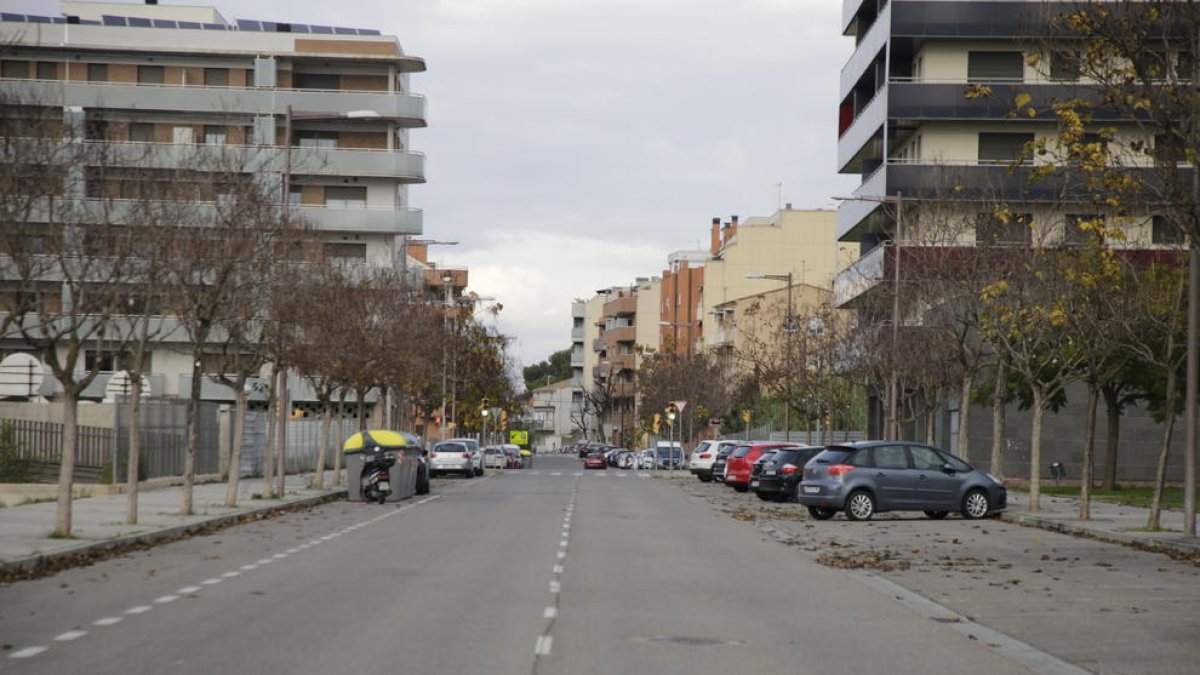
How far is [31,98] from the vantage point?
27.6 meters

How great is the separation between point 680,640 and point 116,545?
12.9 metres

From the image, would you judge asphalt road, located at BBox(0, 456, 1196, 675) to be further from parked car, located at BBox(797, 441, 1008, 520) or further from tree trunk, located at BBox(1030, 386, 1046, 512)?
tree trunk, located at BBox(1030, 386, 1046, 512)

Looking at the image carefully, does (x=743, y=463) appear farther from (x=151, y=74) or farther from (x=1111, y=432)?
(x=151, y=74)

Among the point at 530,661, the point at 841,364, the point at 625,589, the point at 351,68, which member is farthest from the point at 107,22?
the point at 530,661

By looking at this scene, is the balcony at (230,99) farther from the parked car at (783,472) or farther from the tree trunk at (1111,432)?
the tree trunk at (1111,432)

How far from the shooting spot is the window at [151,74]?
82125mm

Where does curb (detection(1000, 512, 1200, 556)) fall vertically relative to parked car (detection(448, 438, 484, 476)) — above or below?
above

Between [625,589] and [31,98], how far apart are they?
15.0 metres

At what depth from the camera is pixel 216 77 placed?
82875 millimetres

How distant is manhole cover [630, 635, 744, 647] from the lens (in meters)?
13.6

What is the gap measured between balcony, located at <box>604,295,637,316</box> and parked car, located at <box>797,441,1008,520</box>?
14850cm

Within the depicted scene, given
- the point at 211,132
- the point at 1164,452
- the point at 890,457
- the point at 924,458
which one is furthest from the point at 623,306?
the point at 1164,452

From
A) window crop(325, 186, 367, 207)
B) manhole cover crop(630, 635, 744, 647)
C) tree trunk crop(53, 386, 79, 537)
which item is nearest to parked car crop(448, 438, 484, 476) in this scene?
window crop(325, 186, 367, 207)

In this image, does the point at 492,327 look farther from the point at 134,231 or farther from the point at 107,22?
the point at 134,231
